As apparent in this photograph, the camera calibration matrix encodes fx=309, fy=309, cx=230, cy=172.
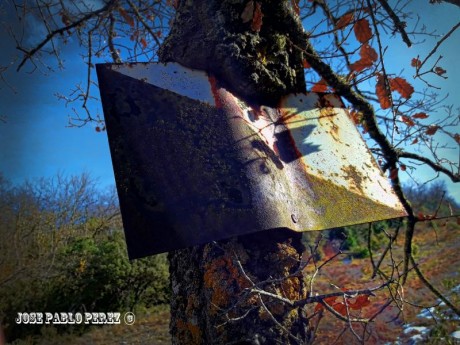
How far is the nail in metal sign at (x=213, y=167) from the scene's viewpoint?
980mm

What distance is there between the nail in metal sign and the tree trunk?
0.09 m

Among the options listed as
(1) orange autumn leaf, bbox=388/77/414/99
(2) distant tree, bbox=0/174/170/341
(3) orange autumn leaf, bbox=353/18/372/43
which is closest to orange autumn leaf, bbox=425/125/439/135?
(1) orange autumn leaf, bbox=388/77/414/99

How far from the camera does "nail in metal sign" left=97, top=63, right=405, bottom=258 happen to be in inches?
38.6

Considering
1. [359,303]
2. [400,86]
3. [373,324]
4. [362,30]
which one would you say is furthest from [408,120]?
[373,324]

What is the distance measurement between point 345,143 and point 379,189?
0.27 metres

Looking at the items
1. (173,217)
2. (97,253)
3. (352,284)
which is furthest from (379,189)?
(352,284)

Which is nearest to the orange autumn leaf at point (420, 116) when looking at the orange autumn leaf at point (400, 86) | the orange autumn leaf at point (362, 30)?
the orange autumn leaf at point (400, 86)

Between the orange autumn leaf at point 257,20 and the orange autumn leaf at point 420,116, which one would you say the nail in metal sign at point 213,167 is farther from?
the orange autumn leaf at point 420,116

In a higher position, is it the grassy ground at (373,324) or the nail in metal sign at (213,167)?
the nail in metal sign at (213,167)

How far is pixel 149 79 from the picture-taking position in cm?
123

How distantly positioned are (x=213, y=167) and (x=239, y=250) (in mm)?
293

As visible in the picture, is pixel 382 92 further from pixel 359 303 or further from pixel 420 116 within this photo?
pixel 359 303

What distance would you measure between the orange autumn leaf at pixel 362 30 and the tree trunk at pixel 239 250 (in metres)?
0.50

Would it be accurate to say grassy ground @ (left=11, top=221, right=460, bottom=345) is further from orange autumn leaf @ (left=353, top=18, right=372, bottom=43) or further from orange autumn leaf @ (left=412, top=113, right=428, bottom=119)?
orange autumn leaf @ (left=353, top=18, right=372, bottom=43)
